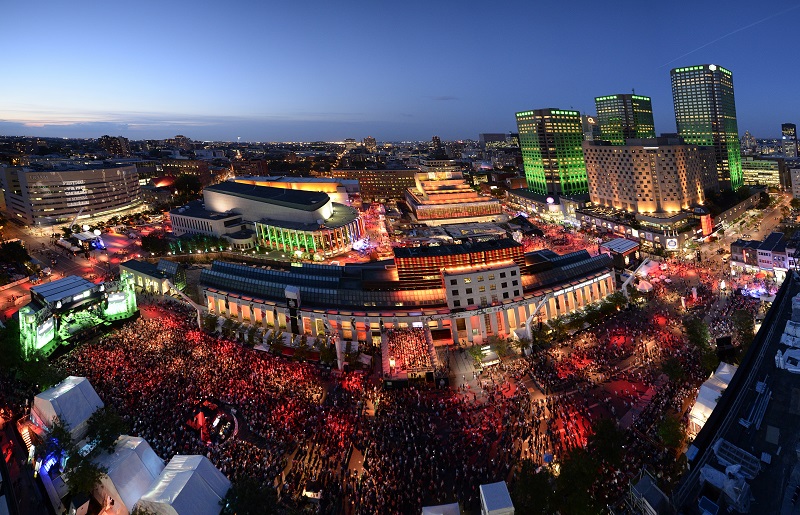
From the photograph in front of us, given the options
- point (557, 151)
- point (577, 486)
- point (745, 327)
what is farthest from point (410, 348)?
point (557, 151)

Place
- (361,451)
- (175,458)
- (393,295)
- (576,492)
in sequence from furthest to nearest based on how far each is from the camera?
(393,295) → (361,451) → (175,458) → (576,492)

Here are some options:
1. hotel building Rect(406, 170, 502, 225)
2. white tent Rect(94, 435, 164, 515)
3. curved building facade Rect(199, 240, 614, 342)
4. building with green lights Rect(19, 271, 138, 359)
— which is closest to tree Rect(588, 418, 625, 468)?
curved building facade Rect(199, 240, 614, 342)

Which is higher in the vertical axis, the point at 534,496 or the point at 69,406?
the point at 69,406

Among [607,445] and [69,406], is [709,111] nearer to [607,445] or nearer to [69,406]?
[607,445]

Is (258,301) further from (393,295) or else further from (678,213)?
(678,213)

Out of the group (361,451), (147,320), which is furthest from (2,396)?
(361,451)
